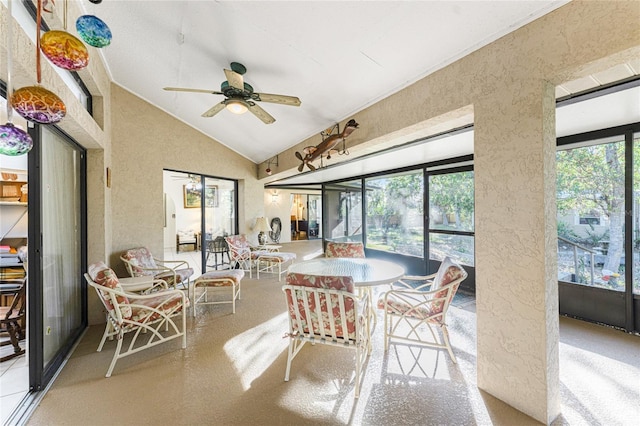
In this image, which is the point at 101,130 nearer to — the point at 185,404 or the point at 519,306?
the point at 185,404

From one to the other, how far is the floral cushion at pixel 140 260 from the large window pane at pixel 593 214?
5.59 metres

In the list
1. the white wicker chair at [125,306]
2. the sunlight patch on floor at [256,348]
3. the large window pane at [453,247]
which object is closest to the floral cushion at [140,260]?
the white wicker chair at [125,306]

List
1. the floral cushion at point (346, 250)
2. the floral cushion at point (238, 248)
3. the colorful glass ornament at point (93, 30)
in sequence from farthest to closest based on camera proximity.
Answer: the floral cushion at point (238, 248), the floral cushion at point (346, 250), the colorful glass ornament at point (93, 30)

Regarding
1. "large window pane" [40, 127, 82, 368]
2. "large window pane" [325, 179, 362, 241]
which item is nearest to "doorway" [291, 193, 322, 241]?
"large window pane" [325, 179, 362, 241]

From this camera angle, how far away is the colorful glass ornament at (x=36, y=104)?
1.05m

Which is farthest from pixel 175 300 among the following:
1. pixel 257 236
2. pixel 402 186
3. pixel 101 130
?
pixel 402 186

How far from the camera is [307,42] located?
2.24m

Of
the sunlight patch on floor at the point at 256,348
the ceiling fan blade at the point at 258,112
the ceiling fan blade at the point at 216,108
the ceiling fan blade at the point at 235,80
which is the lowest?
the sunlight patch on floor at the point at 256,348

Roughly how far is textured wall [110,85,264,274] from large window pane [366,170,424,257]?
13.2 ft

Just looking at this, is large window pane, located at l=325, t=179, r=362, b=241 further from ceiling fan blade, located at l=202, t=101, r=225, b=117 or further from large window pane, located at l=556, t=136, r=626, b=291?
ceiling fan blade, located at l=202, t=101, r=225, b=117

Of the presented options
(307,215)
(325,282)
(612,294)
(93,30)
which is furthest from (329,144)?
(307,215)

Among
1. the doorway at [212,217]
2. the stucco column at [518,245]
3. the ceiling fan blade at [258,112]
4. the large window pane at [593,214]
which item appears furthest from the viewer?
the doorway at [212,217]

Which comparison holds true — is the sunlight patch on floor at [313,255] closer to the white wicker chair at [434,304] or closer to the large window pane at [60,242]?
the white wicker chair at [434,304]

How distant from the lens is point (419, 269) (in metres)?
5.24
